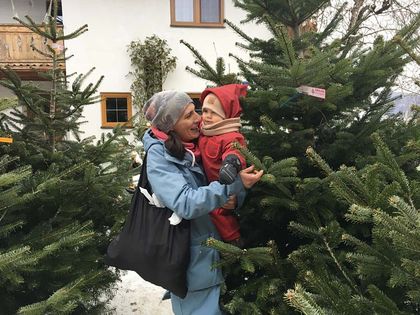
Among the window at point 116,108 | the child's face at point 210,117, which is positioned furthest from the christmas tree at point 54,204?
the window at point 116,108

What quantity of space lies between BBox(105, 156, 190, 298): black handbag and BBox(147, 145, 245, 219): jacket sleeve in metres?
0.14

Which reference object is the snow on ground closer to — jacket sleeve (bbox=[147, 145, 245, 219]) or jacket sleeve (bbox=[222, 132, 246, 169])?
jacket sleeve (bbox=[147, 145, 245, 219])

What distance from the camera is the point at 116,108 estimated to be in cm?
1329

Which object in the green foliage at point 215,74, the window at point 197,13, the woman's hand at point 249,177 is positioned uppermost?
the window at point 197,13

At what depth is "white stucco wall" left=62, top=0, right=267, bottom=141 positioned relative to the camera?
12797mm

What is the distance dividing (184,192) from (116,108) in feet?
39.1

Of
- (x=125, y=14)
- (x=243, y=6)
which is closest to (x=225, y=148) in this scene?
(x=243, y=6)

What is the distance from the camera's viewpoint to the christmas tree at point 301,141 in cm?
199

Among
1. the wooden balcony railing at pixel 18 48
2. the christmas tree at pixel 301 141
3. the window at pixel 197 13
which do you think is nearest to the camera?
the christmas tree at pixel 301 141

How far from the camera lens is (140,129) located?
4.55 meters

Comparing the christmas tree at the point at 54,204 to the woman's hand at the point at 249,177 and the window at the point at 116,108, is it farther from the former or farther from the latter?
the window at the point at 116,108

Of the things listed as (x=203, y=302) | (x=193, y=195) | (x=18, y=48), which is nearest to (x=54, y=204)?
(x=203, y=302)

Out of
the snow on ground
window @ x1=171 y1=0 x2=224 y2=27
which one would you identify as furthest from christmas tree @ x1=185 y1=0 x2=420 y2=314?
window @ x1=171 y1=0 x2=224 y2=27

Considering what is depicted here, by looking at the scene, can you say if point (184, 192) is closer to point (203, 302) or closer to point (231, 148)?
point (231, 148)
